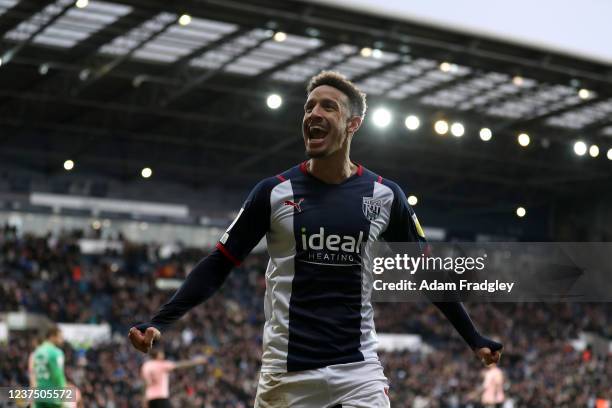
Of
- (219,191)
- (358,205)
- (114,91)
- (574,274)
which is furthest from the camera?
(219,191)

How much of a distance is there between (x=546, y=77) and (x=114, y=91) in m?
13.0

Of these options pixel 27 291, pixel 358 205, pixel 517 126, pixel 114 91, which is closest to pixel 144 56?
pixel 114 91

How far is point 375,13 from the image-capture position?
75.6 feet

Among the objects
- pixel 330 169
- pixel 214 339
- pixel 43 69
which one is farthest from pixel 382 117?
pixel 330 169

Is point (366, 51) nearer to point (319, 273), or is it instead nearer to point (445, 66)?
point (445, 66)

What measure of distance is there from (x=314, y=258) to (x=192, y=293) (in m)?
0.56

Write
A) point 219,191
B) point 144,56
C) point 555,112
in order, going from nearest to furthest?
point 144,56 < point 555,112 < point 219,191

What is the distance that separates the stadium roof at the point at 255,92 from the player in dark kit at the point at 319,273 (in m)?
18.8

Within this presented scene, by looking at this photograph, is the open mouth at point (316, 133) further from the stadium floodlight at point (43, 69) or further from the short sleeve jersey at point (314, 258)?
the stadium floodlight at point (43, 69)

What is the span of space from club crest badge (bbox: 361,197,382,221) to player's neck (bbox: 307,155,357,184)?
0.51 ft

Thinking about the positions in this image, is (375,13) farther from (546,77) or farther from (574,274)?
(574,274)

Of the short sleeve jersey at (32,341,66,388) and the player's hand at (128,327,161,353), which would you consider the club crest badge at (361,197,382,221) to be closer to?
the player's hand at (128,327,161,353)

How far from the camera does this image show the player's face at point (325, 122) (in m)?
4.48

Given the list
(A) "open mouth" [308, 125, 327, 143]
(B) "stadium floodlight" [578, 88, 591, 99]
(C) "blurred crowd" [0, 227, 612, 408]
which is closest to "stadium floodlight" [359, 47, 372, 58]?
(B) "stadium floodlight" [578, 88, 591, 99]
